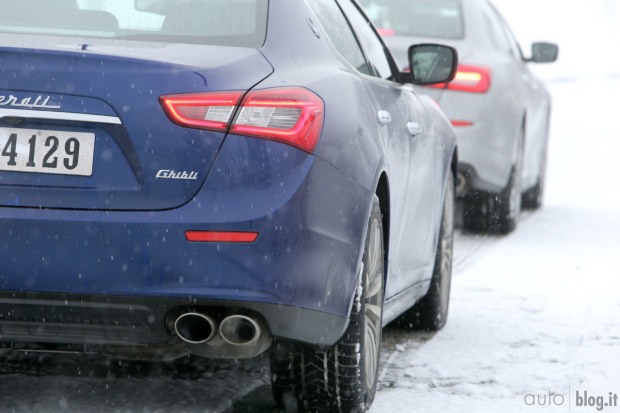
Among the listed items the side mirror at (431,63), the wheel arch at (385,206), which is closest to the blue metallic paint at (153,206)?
the wheel arch at (385,206)

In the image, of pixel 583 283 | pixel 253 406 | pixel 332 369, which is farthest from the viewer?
pixel 583 283

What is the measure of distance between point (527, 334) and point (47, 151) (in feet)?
Result: 11.0

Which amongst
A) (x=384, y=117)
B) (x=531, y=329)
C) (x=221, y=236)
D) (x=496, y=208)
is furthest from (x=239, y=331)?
(x=496, y=208)

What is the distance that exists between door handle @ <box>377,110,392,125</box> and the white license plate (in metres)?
1.21

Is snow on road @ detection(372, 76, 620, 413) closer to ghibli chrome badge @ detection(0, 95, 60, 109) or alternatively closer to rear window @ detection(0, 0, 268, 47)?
rear window @ detection(0, 0, 268, 47)

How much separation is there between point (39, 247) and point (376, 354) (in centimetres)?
145

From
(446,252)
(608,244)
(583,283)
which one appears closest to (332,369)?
(446,252)

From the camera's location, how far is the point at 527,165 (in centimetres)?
1197

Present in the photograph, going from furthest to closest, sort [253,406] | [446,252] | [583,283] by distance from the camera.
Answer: [583,283], [446,252], [253,406]

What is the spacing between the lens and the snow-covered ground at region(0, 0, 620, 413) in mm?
5172

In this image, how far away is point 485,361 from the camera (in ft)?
20.4

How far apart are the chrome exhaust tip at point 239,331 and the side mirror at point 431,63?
82.9 inches

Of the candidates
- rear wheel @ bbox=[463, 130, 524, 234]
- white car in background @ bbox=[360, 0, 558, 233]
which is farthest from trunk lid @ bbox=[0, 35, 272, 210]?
rear wheel @ bbox=[463, 130, 524, 234]

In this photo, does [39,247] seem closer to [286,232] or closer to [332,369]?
[286,232]
